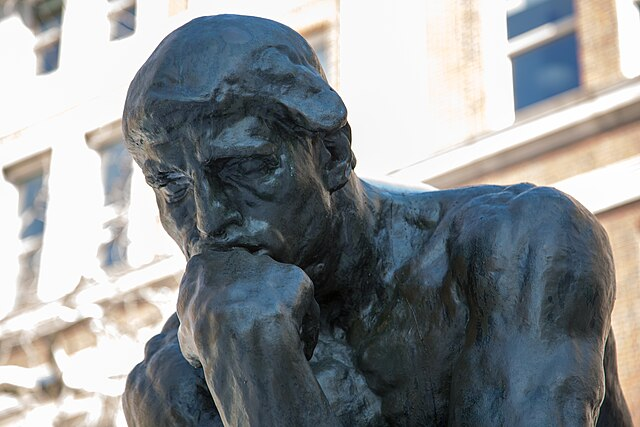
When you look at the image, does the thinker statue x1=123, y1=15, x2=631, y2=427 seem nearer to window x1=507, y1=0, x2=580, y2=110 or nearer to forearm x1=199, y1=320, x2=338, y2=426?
forearm x1=199, y1=320, x2=338, y2=426

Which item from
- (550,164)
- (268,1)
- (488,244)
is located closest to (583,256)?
(488,244)

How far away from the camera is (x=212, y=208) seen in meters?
2.56

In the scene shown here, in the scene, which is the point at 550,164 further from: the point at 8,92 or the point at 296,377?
the point at 296,377

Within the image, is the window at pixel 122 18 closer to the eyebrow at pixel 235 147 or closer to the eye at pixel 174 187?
the eye at pixel 174 187

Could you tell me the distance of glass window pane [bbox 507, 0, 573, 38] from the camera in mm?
17000

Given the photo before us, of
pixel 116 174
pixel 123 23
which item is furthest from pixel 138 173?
pixel 123 23

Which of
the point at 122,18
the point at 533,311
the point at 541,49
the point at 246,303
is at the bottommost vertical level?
the point at 122,18

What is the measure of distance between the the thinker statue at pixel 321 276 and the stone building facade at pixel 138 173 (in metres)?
10.8

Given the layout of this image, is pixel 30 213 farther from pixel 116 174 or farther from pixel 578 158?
pixel 578 158

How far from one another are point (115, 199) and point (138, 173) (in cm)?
53

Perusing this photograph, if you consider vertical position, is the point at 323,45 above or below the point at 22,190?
above

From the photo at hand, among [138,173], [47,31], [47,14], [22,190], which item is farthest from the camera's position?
[47,14]

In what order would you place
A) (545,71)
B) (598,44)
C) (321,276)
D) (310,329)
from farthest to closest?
(545,71) → (598,44) → (321,276) → (310,329)

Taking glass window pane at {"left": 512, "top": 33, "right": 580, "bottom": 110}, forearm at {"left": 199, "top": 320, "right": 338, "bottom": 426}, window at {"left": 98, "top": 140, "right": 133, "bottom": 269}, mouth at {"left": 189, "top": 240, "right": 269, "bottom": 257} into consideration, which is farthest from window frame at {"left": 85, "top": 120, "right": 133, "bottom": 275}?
forearm at {"left": 199, "top": 320, "right": 338, "bottom": 426}
